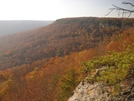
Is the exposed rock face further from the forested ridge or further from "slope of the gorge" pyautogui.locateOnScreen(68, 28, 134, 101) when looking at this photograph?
the forested ridge

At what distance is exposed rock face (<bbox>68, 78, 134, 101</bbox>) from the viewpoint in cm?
734

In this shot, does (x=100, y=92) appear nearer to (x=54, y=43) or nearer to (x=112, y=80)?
(x=112, y=80)

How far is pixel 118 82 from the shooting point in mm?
6562

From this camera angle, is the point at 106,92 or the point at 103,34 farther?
the point at 103,34

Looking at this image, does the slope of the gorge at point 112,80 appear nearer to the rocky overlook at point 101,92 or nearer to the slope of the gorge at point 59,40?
the rocky overlook at point 101,92

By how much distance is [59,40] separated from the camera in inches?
4815

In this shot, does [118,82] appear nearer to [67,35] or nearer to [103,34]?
[103,34]

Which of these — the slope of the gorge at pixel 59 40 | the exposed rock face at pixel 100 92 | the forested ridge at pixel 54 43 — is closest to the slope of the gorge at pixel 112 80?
the exposed rock face at pixel 100 92

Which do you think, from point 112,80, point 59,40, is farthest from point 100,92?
point 59,40

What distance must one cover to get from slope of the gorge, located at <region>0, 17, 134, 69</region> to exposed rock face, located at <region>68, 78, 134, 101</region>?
7989 cm

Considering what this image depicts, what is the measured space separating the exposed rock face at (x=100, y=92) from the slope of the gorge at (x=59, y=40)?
79.9 metres

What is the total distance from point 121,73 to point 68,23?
152 meters

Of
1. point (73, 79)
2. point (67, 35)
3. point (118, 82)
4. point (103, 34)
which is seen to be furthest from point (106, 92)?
point (67, 35)

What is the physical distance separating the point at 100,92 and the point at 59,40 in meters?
115
